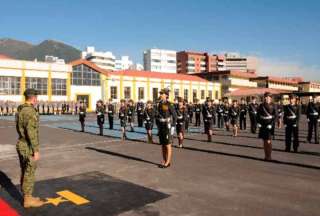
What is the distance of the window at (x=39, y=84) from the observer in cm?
4916

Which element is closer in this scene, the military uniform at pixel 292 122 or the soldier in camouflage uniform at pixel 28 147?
the soldier in camouflage uniform at pixel 28 147

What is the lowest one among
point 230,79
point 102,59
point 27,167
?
point 27,167

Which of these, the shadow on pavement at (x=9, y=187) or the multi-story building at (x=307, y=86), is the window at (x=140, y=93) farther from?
the multi-story building at (x=307, y=86)

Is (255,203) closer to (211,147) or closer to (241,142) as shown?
(211,147)

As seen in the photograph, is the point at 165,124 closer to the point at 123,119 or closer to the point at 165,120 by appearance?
the point at 165,120

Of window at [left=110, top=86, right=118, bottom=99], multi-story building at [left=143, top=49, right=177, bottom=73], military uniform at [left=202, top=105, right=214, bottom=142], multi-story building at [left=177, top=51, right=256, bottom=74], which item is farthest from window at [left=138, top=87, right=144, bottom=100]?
multi-story building at [left=143, top=49, right=177, bottom=73]

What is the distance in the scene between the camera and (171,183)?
7395mm

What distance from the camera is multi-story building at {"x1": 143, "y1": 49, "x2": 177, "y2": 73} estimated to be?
161 meters

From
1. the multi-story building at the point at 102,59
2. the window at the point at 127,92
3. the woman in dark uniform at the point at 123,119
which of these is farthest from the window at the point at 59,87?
the multi-story building at the point at 102,59

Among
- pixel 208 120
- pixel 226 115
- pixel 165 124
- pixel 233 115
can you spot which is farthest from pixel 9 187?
pixel 226 115

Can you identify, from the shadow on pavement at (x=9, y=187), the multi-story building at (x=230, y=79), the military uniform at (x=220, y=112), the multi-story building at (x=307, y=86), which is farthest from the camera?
the multi-story building at (x=307, y=86)

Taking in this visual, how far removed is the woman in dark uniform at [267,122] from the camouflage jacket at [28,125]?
689 cm

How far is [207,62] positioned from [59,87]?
109 metres

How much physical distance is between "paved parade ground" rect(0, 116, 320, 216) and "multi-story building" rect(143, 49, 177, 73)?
150967 millimetres
